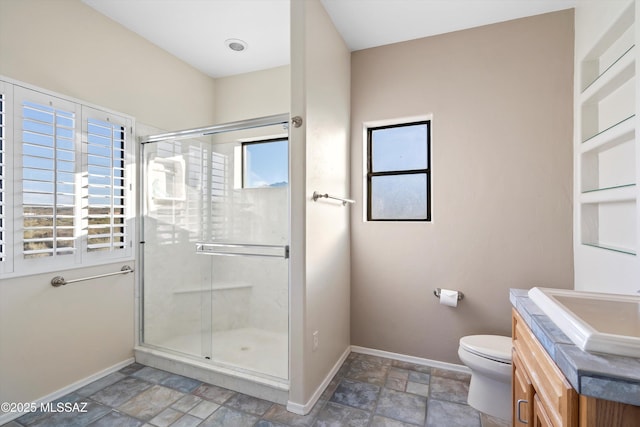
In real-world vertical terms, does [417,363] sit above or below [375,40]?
below

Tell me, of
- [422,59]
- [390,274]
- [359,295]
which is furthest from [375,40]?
[359,295]

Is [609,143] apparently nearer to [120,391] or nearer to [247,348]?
[247,348]

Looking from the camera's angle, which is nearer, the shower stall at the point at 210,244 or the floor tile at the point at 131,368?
the floor tile at the point at 131,368

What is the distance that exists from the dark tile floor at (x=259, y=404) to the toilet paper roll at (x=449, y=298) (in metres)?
0.53

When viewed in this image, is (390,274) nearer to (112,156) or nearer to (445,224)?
(445,224)

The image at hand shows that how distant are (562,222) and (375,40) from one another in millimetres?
1916

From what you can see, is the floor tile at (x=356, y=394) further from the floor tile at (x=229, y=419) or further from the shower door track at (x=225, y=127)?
the shower door track at (x=225, y=127)

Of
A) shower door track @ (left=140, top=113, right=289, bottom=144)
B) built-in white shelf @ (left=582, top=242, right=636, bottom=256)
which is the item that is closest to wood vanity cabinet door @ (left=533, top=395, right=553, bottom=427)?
built-in white shelf @ (left=582, top=242, right=636, bottom=256)

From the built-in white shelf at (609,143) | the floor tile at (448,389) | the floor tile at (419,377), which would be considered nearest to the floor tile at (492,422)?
the floor tile at (448,389)

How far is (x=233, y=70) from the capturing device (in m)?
2.98

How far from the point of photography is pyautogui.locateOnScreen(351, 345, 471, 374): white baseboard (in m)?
2.28

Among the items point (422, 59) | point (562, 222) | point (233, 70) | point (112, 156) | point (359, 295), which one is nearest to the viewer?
point (562, 222)

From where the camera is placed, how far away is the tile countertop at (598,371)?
2.00ft

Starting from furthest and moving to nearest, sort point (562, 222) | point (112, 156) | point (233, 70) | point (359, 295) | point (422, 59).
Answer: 1. point (233, 70)
2. point (359, 295)
3. point (422, 59)
4. point (112, 156)
5. point (562, 222)
